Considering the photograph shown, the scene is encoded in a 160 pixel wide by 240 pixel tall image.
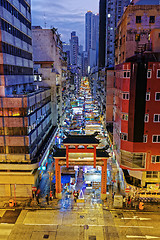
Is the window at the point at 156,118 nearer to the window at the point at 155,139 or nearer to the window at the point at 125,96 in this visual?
the window at the point at 155,139

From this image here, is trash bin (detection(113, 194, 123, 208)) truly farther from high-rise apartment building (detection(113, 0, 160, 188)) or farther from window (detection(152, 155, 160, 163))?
window (detection(152, 155, 160, 163))

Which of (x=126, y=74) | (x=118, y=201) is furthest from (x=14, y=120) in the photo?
(x=118, y=201)

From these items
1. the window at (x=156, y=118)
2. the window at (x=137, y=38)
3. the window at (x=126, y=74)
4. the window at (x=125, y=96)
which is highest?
the window at (x=137, y=38)

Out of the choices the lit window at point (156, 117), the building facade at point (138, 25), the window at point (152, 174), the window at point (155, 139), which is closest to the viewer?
the lit window at point (156, 117)

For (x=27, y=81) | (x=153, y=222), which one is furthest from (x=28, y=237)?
(x=27, y=81)

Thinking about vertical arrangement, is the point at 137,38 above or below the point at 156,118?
above

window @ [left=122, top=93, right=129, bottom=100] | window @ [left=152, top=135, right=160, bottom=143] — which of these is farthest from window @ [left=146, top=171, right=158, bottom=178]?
window @ [left=122, top=93, right=129, bottom=100]

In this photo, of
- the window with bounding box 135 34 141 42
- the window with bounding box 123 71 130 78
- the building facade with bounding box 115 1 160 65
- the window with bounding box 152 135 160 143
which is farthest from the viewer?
the window with bounding box 135 34 141 42

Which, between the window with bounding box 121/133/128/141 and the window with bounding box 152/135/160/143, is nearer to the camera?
the window with bounding box 152/135/160/143

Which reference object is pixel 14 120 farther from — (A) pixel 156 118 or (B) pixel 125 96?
(A) pixel 156 118

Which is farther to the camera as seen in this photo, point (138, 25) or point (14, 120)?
point (138, 25)

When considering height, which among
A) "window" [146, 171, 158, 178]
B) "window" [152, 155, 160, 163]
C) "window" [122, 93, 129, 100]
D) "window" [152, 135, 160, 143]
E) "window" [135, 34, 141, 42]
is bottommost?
"window" [146, 171, 158, 178]

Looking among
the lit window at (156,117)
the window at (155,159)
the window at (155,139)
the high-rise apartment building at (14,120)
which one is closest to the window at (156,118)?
the lit window at (156,117)

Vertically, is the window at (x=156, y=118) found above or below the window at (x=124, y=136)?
above
